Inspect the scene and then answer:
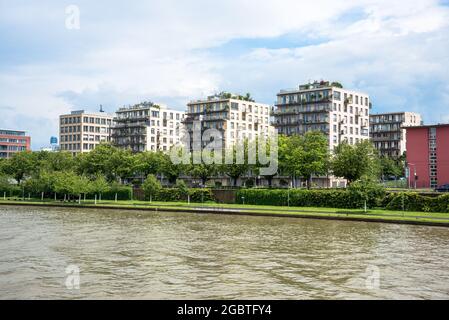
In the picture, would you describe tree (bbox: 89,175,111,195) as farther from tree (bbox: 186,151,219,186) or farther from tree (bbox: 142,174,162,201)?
tree (bbox: 186,151,219,186)

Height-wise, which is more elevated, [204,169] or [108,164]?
[108,164]

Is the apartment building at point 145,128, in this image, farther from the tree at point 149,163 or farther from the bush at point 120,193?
the bush at point 120,193

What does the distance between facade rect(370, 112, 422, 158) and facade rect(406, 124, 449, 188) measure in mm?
74391

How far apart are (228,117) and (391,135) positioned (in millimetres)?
66422

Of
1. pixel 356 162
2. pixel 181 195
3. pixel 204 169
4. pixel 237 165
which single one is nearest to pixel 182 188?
pixel 181 195

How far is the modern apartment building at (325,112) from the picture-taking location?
5876 inches

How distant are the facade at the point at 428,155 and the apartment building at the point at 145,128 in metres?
91.9

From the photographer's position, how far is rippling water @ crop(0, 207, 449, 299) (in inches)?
974

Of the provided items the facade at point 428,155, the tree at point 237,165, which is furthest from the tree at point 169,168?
the facade at point 428,155

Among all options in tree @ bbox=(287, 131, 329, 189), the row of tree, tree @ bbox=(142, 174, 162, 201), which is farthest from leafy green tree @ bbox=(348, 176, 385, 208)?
tree @ bbox=(142, 174, 162, 201)

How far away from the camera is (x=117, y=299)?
22891mm

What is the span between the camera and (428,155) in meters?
112

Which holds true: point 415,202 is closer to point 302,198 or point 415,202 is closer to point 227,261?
point 302,198
